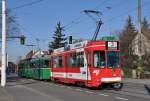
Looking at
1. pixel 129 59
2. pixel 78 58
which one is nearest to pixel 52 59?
pixel 78 58

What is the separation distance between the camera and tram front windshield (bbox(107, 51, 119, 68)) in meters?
28.9

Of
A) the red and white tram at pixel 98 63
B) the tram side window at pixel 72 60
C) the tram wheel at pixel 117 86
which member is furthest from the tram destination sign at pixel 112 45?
the tram side window at pixel 72 60

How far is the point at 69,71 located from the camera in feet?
115

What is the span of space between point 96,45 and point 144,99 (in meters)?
8.30

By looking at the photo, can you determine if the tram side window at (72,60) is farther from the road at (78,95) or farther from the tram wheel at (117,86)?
the tram wheel at (117,86)

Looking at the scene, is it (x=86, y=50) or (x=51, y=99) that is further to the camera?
(x=86, y=50)

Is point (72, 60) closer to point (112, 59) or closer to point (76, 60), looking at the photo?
point (76, 60)

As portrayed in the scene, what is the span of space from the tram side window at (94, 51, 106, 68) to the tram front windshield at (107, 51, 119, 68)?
1.04ft

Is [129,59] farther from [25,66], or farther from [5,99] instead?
[5,99]

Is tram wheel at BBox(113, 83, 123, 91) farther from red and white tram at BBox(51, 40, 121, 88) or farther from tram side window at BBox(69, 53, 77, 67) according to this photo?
tram side window at BBox(69, 53, 77, 67)

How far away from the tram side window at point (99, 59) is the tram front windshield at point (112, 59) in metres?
0.32

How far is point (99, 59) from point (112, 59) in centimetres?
82

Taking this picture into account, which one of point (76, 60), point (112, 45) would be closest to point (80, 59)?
point (76, 60)

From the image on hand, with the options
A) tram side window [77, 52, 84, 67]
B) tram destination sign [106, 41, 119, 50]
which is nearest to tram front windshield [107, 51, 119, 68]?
tram destination sign [106, 41, 119, 50]
